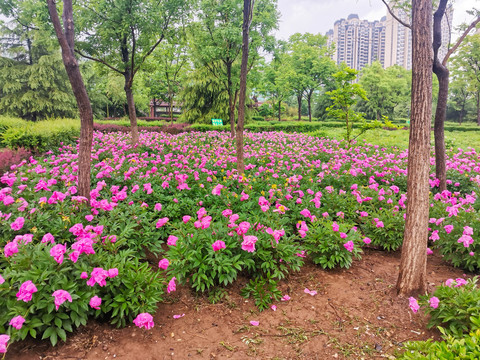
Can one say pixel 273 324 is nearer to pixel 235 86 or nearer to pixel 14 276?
pixel 14 276

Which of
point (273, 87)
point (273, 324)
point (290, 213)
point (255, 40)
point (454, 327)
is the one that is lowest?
point (273, 324)

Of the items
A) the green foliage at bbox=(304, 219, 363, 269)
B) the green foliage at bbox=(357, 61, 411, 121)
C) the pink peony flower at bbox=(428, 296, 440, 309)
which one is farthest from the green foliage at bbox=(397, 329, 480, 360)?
the green foliage at bbox=(357, 61, 411, 121)

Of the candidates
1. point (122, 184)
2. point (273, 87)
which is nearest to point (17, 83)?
point (122, 184)

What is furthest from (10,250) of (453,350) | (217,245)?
(453,350)

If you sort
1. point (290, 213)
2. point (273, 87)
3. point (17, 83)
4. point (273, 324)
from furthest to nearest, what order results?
point (273, 87), point (17, 83), point (290, 213), point (273, 324)

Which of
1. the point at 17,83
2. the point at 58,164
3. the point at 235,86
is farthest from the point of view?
the point at 17,83

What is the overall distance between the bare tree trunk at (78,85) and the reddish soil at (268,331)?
7.44 feet

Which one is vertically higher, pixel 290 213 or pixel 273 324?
pixel 290 213

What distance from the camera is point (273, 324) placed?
2.54 meters

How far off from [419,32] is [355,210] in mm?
2549

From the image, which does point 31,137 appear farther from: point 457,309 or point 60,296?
point 457,309

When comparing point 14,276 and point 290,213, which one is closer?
point 14,276

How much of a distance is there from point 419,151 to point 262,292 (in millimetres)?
1968

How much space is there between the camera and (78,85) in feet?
12.8
